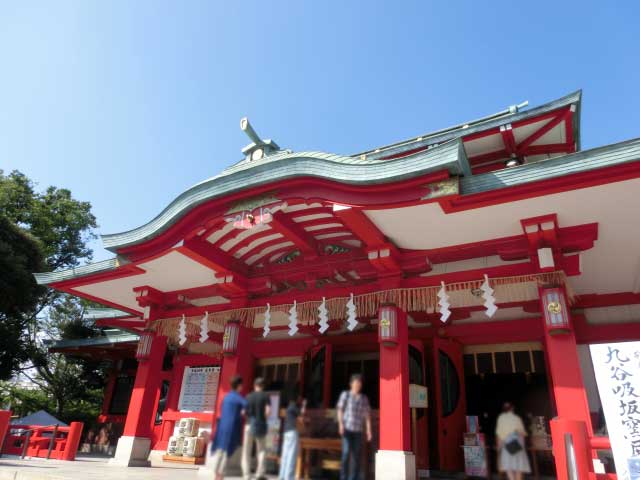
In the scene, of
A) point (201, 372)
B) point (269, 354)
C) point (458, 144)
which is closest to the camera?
point (458, 144)

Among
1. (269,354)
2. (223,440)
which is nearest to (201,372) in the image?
(269,354)

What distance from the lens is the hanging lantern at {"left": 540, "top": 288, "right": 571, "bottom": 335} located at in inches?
262

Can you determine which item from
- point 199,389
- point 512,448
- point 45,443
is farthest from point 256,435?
point 45,443

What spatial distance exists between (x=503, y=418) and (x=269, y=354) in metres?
10.4

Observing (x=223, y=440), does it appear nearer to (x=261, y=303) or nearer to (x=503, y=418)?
(x=503, y=418)

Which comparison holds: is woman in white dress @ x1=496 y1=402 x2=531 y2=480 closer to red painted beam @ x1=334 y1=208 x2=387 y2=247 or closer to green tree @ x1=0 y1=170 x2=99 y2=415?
red painted beam @ x1=334 y1=208 x2=387 y2=247

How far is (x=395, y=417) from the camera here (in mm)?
7277

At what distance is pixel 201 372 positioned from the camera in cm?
1372

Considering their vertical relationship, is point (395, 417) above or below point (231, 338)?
below

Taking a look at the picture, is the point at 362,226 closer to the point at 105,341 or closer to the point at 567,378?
the point at 567,378

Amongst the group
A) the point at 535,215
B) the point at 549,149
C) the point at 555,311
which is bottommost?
the point at 555,311

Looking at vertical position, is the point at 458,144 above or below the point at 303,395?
above

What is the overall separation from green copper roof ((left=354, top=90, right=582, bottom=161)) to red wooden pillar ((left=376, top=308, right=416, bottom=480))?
3.97 metres

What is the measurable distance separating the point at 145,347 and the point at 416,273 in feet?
24.0
